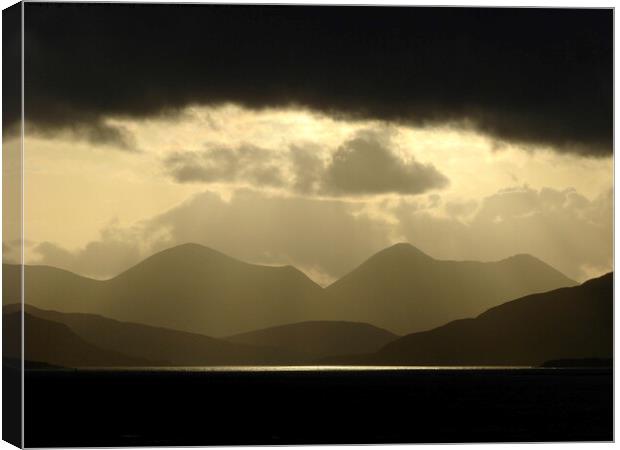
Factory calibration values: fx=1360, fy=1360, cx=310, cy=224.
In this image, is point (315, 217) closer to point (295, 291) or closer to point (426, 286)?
point (295, 291)

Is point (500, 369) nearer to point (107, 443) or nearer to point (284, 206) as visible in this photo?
point (284, 206)

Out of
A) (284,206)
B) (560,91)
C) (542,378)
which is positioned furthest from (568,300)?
(284,206)

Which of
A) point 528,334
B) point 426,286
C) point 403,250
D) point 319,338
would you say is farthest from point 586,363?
point 319,338

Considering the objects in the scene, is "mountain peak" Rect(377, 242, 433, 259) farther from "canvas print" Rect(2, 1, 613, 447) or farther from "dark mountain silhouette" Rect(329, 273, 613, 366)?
"dark mountain silhouette" Rect(329, 273, 613, 366)

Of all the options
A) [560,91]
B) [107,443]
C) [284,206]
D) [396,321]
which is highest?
[560,91]

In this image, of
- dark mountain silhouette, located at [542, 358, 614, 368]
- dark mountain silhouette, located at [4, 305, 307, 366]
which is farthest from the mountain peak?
dark mountain silhouette, located at [542, 358, 614, 368]

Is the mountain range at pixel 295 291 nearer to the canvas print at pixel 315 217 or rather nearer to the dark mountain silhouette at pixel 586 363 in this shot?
the canvas print at pixel 315 217
